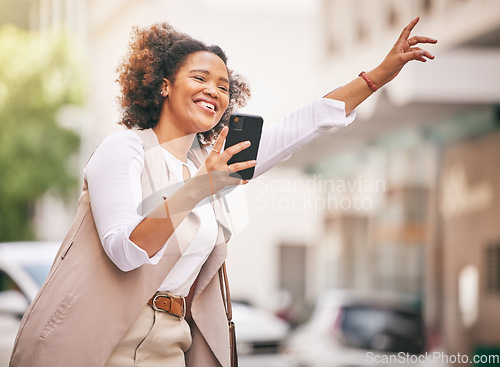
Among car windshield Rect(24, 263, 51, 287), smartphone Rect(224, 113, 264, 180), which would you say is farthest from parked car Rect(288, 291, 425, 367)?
smartphone Rect(224, 113, 264, 180)

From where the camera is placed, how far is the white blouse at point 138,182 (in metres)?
2.32

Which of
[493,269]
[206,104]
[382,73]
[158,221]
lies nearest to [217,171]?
[158,221]

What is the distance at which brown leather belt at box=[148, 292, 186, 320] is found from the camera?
2.47 m

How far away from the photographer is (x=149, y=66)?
267cm

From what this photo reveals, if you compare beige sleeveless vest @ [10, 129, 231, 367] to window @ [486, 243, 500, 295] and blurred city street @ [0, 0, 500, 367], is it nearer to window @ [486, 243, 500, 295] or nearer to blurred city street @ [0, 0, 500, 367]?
blurred city street @ [0, 0, 500, 367]

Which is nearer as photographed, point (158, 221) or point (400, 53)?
point (158, 221)

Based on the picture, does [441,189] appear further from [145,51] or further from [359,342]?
[145,51]

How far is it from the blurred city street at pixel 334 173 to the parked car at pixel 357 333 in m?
0.02

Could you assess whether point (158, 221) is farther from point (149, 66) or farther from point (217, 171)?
point (149, 66)

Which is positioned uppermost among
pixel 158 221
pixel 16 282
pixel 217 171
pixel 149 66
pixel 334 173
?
pixel 149 66

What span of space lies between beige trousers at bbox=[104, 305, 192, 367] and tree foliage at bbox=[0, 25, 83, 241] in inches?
1152

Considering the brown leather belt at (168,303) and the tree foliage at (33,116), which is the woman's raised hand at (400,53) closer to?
the brown leather belt at (168,303)

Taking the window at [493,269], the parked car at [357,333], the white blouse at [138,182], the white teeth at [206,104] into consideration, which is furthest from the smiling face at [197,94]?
the window at [493,269]

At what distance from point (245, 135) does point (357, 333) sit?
7772 millimetres
